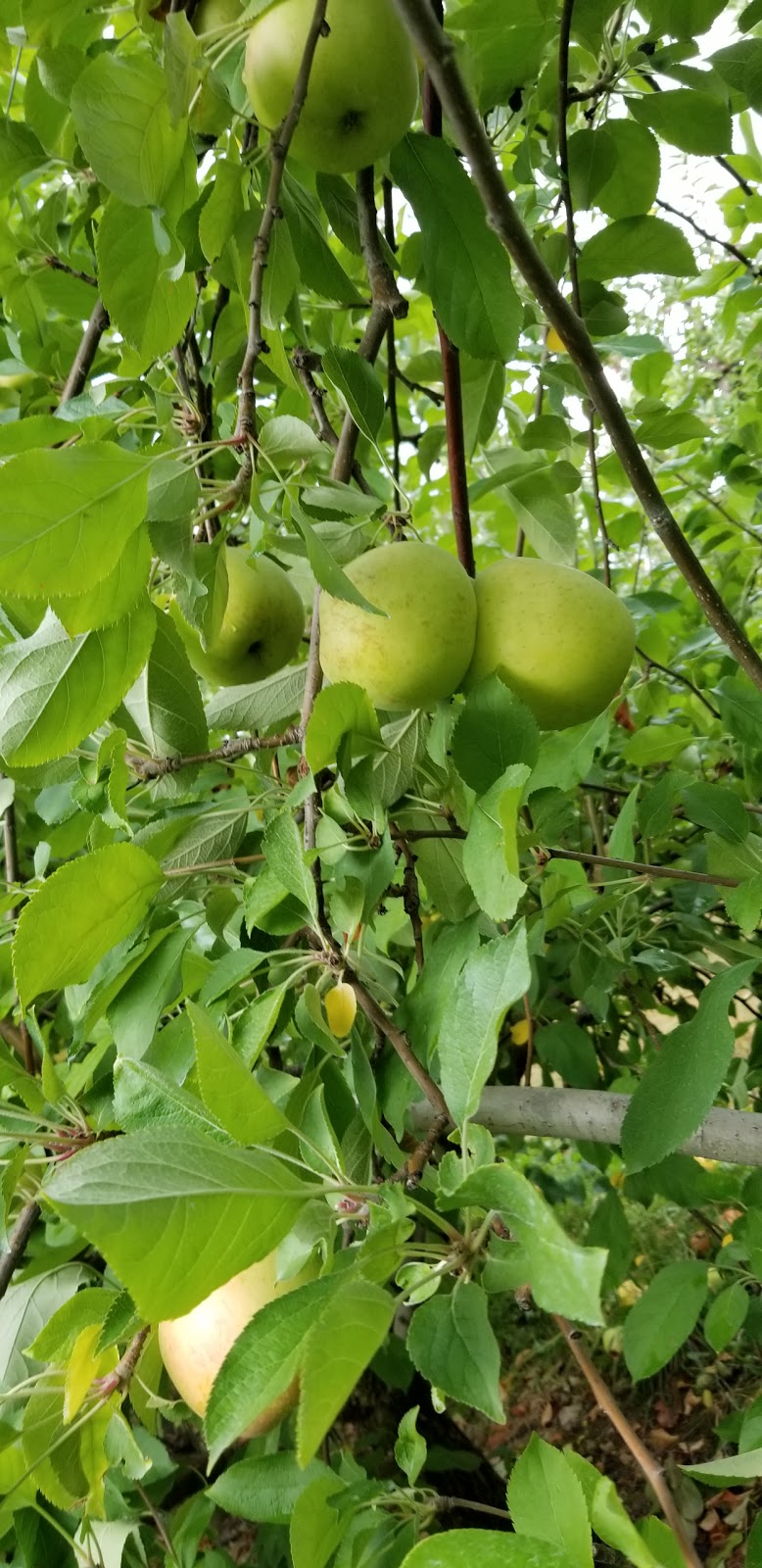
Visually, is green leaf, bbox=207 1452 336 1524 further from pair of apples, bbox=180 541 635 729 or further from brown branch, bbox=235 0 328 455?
brown branch, bbox=235 0 328 455

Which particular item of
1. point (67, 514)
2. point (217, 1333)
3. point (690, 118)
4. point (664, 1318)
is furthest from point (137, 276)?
point (664, 1318)

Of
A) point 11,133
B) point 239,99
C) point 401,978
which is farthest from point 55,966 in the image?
point 11,133

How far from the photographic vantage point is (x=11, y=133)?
3.08 ft

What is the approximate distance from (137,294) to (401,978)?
0.60 m

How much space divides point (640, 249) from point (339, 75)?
334 millimetres

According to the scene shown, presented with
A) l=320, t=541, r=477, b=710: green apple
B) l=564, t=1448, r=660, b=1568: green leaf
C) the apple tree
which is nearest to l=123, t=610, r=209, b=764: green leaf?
the apple tree

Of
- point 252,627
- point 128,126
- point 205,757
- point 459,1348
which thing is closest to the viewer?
point 459,1348

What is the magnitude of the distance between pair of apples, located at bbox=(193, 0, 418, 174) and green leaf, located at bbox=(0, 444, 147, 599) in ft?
1.03

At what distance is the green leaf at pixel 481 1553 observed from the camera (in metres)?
0.37

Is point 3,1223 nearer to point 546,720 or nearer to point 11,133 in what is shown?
point 546,720

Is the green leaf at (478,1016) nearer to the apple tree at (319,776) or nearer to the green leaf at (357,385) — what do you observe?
the apple tree at (319,776)

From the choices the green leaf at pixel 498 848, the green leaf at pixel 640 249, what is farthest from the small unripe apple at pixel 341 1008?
the green leaf at pixel 640 249

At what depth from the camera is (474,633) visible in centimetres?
72

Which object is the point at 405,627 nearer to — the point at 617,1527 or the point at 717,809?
the point at 717,809
